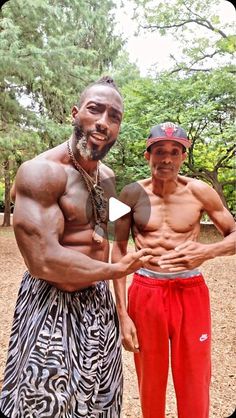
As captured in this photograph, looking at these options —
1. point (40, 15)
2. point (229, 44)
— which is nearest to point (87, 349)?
point (229, 44)

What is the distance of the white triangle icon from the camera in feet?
2.93

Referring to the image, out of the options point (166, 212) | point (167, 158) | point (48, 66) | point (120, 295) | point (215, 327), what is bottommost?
Result: point (215, 327)

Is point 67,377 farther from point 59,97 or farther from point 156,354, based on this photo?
point 59,97

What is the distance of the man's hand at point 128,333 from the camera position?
105cm

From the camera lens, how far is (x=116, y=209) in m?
0.91

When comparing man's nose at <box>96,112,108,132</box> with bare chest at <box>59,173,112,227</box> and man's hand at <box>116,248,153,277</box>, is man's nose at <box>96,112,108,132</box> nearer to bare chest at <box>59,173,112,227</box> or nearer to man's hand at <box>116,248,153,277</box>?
bare chest at <box>59,173,112,227</box>

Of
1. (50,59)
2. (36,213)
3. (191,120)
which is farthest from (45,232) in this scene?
(50,59)

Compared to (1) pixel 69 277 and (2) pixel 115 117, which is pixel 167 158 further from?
(1) pixel 69 277

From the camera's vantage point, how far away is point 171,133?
964 mm

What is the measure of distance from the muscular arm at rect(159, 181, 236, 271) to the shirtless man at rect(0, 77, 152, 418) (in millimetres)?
96

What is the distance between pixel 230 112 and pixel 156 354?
84cm

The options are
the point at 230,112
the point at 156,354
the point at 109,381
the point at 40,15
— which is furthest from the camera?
the point at 40,15

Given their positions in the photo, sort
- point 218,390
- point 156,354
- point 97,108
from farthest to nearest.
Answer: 1. point 218,390
2. point 156,354
3. point 97,108

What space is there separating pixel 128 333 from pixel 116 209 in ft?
1.14
